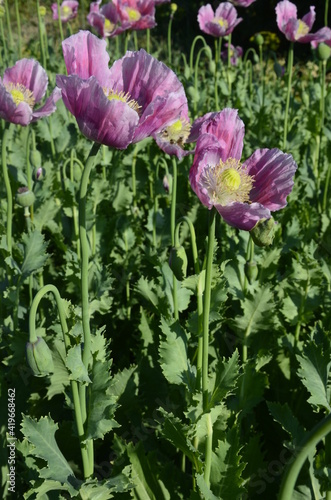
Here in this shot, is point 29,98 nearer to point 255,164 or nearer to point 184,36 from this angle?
point 255,164

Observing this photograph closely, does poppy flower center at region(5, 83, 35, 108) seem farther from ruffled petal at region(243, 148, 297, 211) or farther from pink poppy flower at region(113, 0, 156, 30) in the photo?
pink poppy flower at region(113, 0, 156, 30)

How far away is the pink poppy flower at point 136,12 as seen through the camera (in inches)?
114

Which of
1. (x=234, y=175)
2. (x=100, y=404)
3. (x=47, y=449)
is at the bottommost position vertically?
(x=47, y=449)

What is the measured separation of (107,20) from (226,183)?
7.67 ft

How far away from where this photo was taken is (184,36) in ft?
32.3

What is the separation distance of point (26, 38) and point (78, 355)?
27.8 feet

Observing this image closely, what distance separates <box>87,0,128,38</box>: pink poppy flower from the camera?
2.96 metres

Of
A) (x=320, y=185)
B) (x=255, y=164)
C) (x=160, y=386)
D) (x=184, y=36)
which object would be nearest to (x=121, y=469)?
(x=160, y=386)

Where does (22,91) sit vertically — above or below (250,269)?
above

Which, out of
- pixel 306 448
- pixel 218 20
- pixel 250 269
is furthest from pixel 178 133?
pixel 218 20

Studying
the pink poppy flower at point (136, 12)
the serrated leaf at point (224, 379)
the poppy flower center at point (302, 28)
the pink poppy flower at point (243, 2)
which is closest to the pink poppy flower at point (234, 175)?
the serrated leaf at point (224, 379)

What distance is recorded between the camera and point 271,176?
1244 mm

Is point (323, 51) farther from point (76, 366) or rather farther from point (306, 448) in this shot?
point (306, 448)

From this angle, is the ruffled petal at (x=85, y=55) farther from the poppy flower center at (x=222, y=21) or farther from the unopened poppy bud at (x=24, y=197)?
the poppy flower center at (x=222, y=21)
